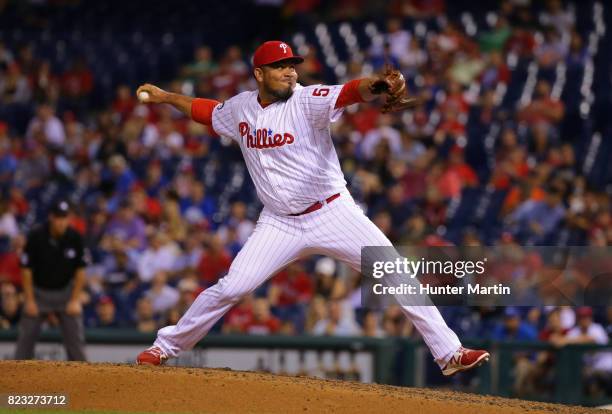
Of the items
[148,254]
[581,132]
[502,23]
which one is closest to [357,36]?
[502,23]

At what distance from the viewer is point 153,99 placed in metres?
6.52

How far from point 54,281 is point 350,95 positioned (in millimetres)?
3859

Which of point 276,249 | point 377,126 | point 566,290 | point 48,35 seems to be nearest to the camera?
point 276,249

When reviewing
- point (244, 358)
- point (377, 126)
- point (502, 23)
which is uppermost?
point (502, 23)

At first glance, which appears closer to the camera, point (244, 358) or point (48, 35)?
point (244, 358)

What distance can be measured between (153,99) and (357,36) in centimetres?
852

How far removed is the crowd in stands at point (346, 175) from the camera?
33.1ft

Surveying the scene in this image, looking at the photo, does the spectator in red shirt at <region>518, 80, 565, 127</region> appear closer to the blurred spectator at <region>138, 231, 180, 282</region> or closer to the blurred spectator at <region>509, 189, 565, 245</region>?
the blurred spectator at <region>509, 189, 565, 245</region>

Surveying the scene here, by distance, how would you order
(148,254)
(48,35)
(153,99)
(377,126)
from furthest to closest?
(48,35)
(377,126)
(148,254)
(153,99)

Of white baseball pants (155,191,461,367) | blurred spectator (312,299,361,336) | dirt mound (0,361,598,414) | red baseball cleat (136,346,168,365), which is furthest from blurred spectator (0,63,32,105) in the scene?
white baseball pants (155,191,461,367)

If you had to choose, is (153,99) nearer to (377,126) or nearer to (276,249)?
(276,249)

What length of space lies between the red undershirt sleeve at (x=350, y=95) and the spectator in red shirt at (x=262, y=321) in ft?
14.6

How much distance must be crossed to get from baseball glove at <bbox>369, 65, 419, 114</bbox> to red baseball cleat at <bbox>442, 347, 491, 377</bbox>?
1.29 metres

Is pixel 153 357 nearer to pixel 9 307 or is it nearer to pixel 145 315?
pixel 145 315
